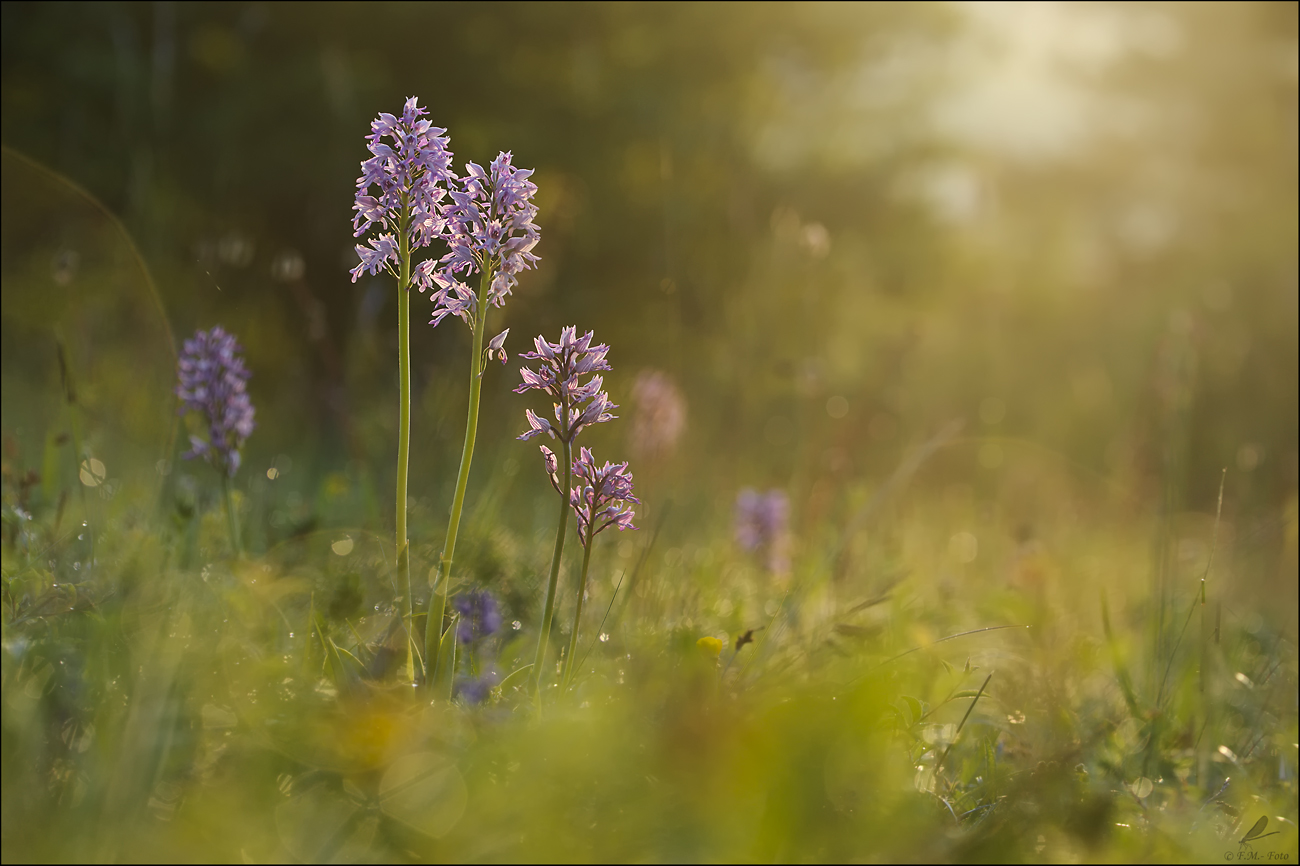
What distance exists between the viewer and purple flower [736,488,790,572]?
12.2ft

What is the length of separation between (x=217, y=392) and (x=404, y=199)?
1.04m

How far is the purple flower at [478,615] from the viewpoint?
6.33 feet

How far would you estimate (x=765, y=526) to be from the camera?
3754mm

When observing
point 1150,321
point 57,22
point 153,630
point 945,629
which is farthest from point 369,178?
point 1150,321

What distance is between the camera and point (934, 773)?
1.43m

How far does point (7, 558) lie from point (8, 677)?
760 mm

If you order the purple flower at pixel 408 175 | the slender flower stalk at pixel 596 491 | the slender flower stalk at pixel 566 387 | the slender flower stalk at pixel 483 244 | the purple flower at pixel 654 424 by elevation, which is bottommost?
the slender flower stalk at pixel 596 491

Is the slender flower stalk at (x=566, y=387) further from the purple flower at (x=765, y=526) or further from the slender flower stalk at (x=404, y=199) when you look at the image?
the purple flower at (x=765, y=526)

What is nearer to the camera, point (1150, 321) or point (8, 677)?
point (8, 677)

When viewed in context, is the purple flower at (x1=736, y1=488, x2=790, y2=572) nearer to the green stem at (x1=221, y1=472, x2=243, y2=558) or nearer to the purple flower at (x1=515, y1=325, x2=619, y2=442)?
the green stem at (x1=221, y1=472, x2=243, y2=558)

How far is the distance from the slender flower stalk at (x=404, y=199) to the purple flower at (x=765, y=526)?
94.3 inches

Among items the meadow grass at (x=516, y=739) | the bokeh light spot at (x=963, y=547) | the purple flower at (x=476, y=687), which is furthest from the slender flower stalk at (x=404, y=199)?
A: the bokeh light spot at (x=963, y=547)

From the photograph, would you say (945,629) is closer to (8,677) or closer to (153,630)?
(153,630)

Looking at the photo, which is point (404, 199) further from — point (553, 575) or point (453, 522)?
point (553, 575)
